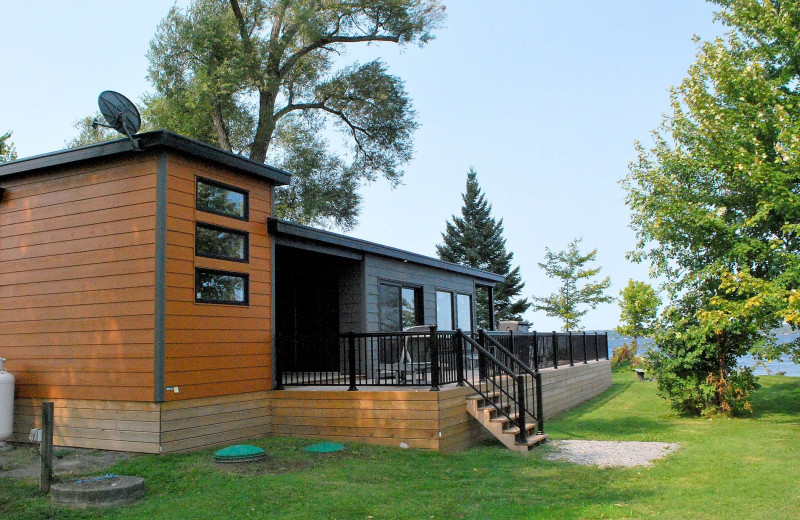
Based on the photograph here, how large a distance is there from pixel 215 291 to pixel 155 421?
1.78m

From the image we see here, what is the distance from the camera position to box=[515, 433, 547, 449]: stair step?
7870 millimetres

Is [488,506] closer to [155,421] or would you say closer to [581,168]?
[155,421]


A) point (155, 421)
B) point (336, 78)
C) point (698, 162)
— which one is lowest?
point (155, 421)

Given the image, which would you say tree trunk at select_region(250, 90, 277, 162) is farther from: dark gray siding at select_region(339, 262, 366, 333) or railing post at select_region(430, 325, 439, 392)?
railing post at select_region(430, 325, 439, 392)

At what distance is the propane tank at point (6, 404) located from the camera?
8.05m

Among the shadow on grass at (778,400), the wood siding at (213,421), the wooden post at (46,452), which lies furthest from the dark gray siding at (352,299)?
the shadow on grass at (778,400)

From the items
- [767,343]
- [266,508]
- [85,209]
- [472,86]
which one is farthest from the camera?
[472,86]

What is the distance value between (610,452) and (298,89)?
52.4ft

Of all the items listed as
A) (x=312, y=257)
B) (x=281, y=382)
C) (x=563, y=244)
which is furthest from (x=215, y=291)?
(x=563, y=244)

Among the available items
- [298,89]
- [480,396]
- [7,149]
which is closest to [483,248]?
[298,89]

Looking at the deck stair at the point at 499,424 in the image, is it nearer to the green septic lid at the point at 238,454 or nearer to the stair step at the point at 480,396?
the stair step at the point at 480,396

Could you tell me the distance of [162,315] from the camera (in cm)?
716

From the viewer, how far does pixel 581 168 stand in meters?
17.6

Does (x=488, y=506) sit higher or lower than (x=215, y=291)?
lower
